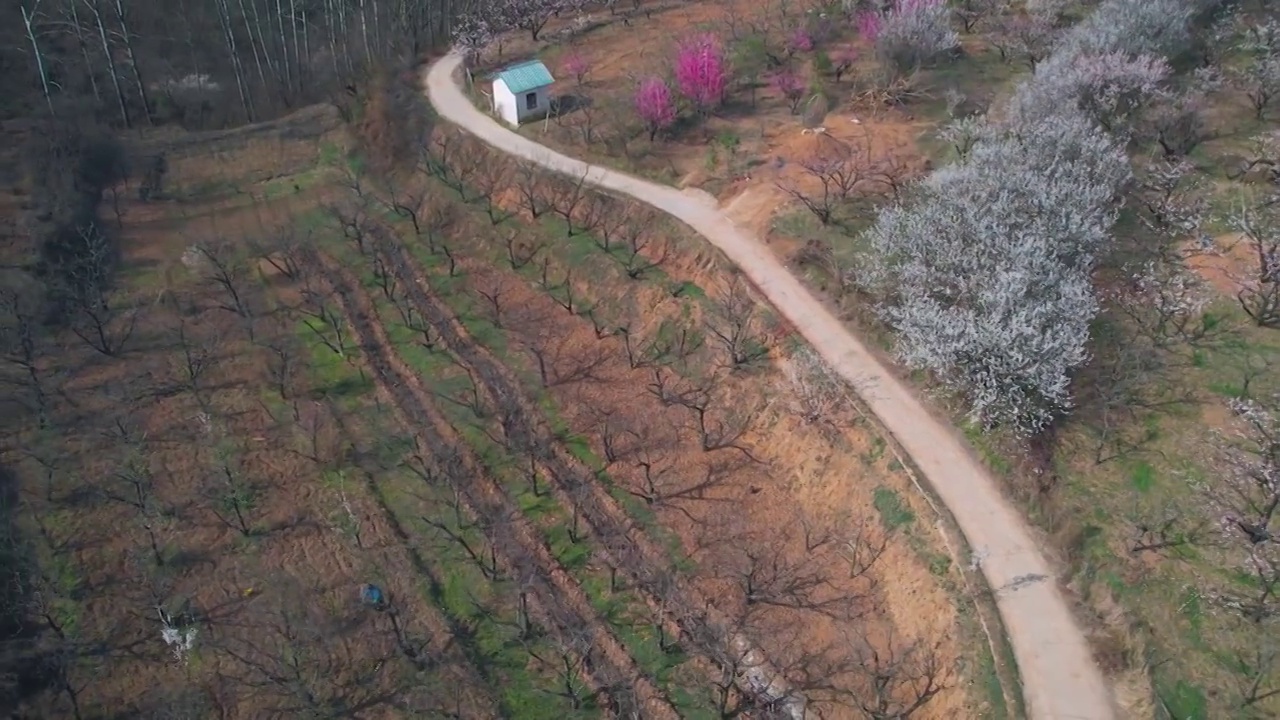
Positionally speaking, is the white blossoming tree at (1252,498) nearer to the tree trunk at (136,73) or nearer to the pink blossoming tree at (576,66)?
the pink blossoming tree at (576,66)

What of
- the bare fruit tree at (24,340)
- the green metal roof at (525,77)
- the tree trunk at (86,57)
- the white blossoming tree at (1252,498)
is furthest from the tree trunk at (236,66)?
the white blossoming tree at (1252,498)

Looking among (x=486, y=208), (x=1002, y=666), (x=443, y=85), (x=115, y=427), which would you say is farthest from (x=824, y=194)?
(x=115, y=427)

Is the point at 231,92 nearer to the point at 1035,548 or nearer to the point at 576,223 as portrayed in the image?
the point at 576,223

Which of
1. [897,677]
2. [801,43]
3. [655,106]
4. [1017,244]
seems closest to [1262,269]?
[1017,244]

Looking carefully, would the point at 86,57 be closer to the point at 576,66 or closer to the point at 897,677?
the point at 576,66

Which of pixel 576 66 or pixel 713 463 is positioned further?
pixel 576 66
